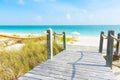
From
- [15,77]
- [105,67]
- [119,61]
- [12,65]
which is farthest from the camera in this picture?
[119,61]

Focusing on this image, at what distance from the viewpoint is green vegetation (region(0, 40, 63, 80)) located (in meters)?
4.93

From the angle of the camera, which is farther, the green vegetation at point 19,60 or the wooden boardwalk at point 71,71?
the green vegetation at point 19,60

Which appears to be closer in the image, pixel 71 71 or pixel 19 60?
pixel 71 71

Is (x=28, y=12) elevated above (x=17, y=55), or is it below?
above

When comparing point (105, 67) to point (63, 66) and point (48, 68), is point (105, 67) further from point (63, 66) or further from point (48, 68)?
point (48, 68)

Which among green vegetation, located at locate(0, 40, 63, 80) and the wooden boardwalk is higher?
green vegetation, located at locate(0, 40, 63, 80)

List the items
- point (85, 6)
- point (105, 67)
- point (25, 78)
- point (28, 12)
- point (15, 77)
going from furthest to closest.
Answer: point (28, 12), point (85, 6), point (105, 67), point (15, 77), point (25, 78)

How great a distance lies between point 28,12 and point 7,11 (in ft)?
30.0

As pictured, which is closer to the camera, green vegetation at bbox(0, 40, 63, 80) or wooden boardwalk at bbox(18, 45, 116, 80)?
wooden boardwalk at bbox(18, 45, 116, 80)

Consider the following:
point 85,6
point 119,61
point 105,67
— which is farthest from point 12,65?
point 85,6

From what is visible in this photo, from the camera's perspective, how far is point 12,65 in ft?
17.4

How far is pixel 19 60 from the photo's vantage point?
5.69 metres

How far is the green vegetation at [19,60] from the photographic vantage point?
4927mm

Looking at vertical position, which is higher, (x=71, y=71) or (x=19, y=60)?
(x=19, y=60)
